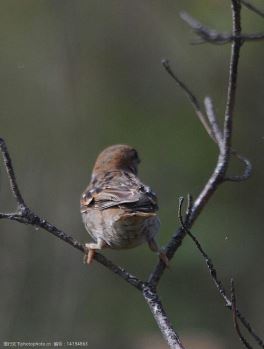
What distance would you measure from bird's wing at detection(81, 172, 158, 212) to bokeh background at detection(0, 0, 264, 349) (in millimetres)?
1423

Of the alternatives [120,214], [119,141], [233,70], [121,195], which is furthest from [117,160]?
[233,70]

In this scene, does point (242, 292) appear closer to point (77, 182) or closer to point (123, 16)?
point (77, 182)

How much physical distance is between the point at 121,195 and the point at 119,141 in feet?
13.1

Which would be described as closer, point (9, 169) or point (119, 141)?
point (9, 169)

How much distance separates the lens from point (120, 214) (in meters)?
5.16

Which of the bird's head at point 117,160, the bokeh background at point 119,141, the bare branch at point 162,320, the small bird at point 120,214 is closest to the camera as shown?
the bare branch at point 162,320

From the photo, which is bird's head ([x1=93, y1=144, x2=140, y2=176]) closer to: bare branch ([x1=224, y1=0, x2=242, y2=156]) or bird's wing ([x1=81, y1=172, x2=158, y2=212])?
bird's wing ([x1=81, y1=172, x2=158, y2=212])

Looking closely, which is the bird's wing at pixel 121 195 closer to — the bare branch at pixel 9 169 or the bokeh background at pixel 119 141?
the bokeh background at pixel 119 141

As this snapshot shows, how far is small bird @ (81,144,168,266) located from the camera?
5086 millimetres

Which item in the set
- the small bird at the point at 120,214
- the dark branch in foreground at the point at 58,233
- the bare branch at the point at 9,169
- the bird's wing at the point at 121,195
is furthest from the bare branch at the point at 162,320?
the bird's wing at the point at 121,195

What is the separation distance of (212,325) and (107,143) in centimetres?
231

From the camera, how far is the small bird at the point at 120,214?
16.7ft

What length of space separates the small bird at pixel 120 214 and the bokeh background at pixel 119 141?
152 centimetres

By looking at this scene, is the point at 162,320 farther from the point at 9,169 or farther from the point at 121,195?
the point at 121,195
